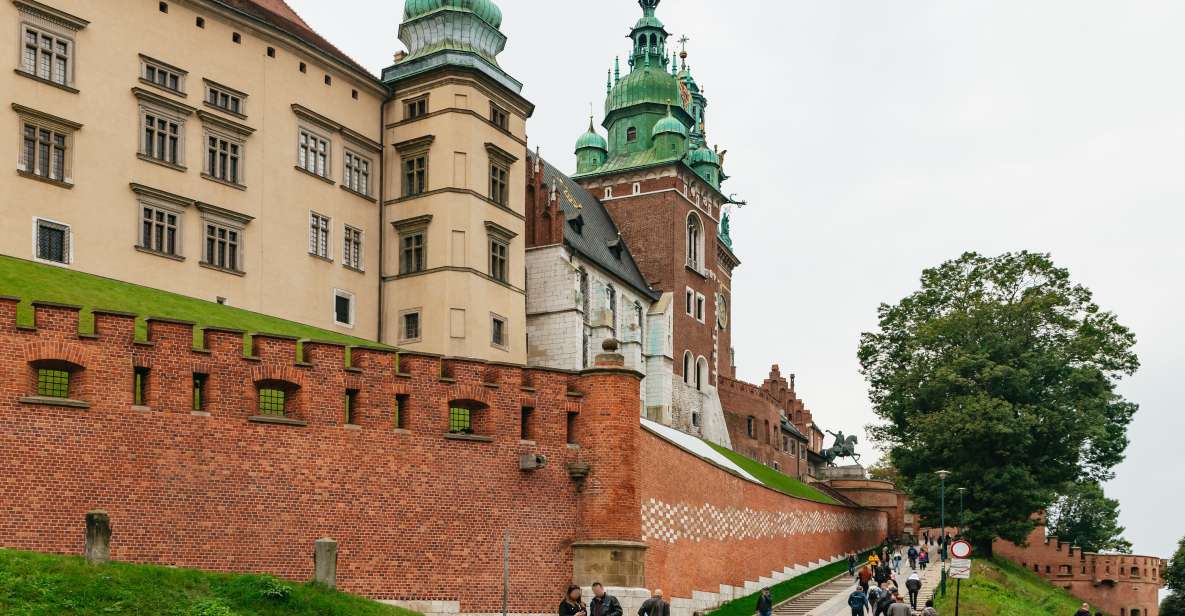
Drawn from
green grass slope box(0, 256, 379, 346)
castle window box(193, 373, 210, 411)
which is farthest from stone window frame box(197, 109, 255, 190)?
castle window box(193, 373, 210, 411)

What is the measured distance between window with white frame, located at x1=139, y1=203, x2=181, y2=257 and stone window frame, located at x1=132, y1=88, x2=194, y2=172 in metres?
1.52

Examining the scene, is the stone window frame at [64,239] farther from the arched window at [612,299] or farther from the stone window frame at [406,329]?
the arched window at [612,299]

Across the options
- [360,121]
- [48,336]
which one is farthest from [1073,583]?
[48,336]

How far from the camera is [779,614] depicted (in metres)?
43.0

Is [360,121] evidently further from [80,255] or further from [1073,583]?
[1073,583]

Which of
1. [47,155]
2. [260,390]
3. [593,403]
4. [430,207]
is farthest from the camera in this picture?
[430,207]

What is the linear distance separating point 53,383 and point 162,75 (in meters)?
20.5

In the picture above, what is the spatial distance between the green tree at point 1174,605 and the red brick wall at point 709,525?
49.6 meters

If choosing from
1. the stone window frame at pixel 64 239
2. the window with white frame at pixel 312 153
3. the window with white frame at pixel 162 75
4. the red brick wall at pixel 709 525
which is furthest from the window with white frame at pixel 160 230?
the red brick wall at pixel 709 525

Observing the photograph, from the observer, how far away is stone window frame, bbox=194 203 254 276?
149 ft

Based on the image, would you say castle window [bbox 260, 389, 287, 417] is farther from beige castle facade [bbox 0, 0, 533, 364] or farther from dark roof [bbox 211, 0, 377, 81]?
dark roof [bbox 211, 0, 377, 81]

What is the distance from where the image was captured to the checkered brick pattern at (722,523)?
3666cm

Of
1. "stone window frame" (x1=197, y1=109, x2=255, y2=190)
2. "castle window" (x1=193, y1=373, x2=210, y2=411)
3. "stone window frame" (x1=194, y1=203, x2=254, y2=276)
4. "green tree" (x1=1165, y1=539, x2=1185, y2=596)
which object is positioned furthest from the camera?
"green tree" (x1=1165, y1=539, x2=1185, y2=596)

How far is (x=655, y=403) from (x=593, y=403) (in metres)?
41.2
